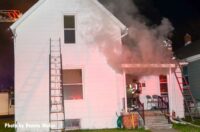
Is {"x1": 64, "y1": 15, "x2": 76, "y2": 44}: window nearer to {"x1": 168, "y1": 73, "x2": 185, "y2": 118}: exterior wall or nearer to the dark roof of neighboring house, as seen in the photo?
{"x1": 168, "y1": 73, "x2": 185, "y2": 118}: exterior wall

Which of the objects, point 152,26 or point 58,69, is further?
point 152,26

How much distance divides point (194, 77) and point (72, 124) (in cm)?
915

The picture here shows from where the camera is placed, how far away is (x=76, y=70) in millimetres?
16719

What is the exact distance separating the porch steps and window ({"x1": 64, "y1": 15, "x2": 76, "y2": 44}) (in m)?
4.95

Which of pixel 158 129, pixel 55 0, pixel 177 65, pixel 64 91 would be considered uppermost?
pixel 55 0

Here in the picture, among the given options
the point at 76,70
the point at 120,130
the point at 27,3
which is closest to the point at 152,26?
the point at 76,70

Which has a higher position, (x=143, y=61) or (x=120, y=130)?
(x=143, y=61)

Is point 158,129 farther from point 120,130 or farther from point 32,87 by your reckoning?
point 32,87

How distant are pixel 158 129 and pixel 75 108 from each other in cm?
Result: 381

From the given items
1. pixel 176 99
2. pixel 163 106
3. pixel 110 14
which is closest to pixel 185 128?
pixel 176 99

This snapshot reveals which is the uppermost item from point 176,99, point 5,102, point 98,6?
point 98,6

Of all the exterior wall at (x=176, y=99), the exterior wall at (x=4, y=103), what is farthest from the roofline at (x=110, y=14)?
the exterior wall at (x=4, y=103)

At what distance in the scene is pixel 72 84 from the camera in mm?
16688

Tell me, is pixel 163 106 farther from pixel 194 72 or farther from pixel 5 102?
pixel 5 102
